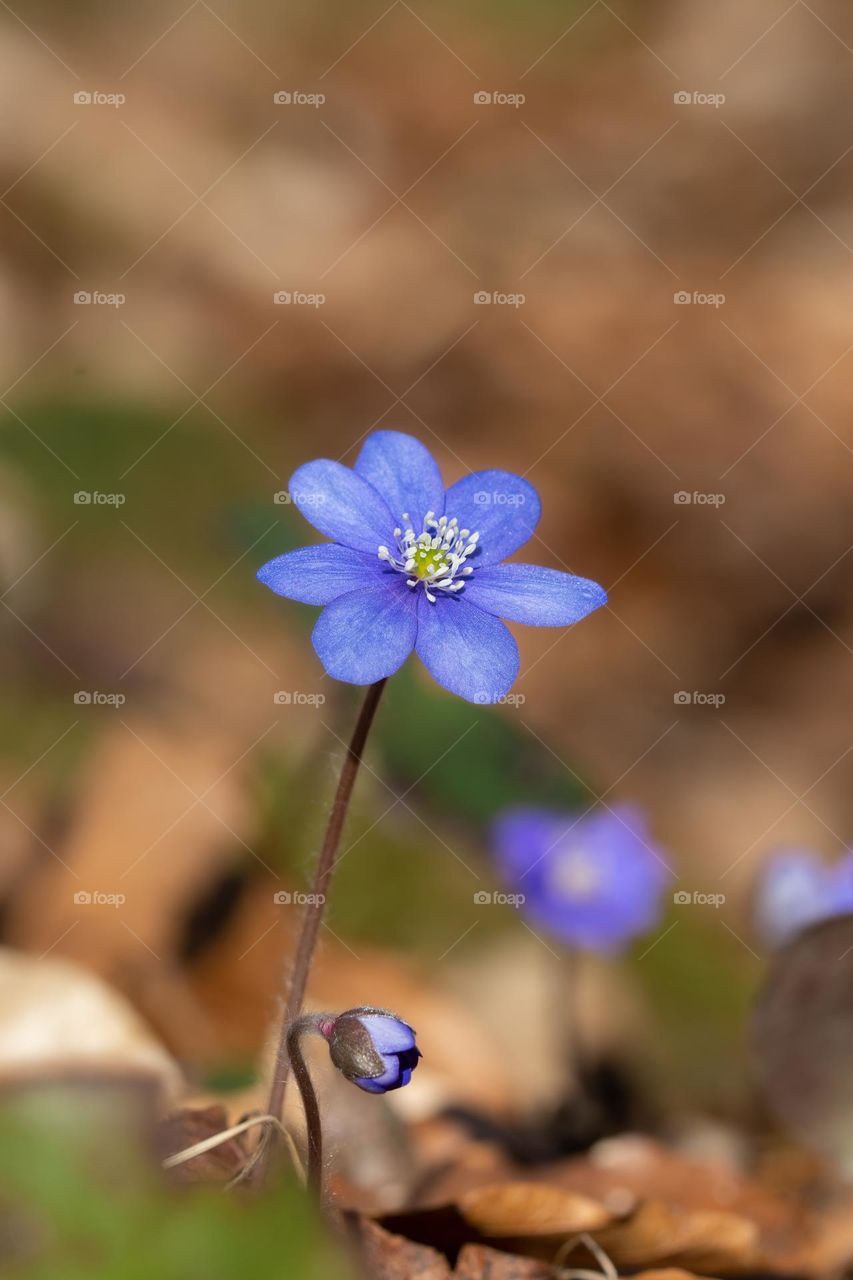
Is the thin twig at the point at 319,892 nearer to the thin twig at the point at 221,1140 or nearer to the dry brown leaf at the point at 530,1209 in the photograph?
the thin twig at the point at 221,1140

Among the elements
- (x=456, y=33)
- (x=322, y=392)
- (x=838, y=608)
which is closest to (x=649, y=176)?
(x=456, y=33)

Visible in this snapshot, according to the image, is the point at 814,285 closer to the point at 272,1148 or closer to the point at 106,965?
the point at 106,965

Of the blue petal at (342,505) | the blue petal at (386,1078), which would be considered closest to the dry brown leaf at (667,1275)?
the blue petal at (386,1078)

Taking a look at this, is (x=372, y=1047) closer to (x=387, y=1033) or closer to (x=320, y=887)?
(x=387, y=1033)

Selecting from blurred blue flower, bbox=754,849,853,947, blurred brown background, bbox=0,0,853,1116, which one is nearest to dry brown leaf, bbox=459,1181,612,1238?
blurred brown background, bbox=0,0,853,1116

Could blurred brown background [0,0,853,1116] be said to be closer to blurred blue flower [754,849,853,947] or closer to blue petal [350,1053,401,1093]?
blurred blue flower [754,849,853,947]
